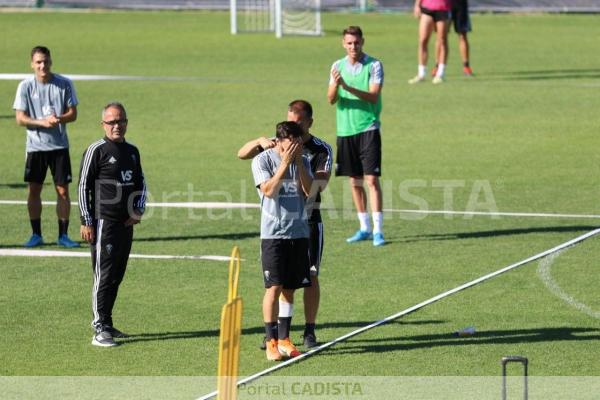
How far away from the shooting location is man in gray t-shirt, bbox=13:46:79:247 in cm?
1540

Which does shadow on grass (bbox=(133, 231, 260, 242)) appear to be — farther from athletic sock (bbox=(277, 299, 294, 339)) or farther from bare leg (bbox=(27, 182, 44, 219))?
athletic sock (bbox=(277, 299, 294, 339))

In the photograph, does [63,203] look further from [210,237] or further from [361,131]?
[361,131]

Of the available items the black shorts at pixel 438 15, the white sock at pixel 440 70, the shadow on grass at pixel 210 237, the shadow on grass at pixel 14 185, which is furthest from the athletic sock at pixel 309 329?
the white sock at pixel 440 70

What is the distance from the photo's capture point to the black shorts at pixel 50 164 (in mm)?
15609

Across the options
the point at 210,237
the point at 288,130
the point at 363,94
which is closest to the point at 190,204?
the point at 210,237

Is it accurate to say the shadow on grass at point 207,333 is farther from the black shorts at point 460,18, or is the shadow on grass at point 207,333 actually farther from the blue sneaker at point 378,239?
the black shorts at point 460,18

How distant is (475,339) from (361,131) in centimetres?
473

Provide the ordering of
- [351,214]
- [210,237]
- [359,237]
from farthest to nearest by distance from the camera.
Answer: [351,214], [210,237], [359,237]

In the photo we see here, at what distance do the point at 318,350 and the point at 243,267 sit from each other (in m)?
3.42

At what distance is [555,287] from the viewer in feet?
45.0

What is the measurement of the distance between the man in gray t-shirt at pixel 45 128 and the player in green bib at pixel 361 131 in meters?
3.12

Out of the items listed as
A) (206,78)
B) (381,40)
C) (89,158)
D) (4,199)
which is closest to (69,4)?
(381,40)

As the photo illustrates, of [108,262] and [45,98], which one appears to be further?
[45,98]

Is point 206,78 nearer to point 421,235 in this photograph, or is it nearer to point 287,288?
point 421,235
